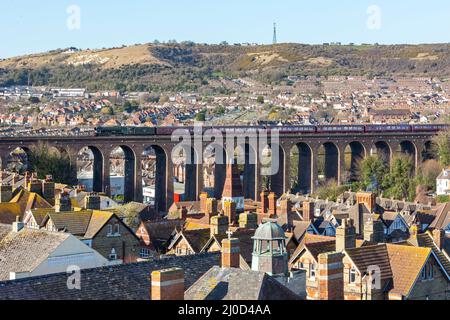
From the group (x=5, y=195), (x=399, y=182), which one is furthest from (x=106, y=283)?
(x=399, y=182)

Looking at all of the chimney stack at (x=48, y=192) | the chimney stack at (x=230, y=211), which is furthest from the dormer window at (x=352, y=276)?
the chimney stack at (x=48, y=192)

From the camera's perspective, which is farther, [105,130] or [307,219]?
[105,130]

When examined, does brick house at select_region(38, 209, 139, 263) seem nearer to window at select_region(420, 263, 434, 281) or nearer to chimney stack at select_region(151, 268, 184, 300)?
window at select_region(420, 263, 434, 281)

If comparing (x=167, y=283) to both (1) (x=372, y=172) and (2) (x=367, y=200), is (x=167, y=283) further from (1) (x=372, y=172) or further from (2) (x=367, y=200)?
(1) (x=372, y=172)

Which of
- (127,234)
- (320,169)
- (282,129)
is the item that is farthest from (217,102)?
(127,234)

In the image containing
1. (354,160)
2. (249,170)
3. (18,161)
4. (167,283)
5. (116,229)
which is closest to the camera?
(167,283)

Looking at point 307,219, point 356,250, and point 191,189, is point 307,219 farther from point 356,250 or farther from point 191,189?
point 191,189

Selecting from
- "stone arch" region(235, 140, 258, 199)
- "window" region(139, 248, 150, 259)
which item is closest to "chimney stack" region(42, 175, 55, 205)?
"window" region(139, 248, 150, 259)
